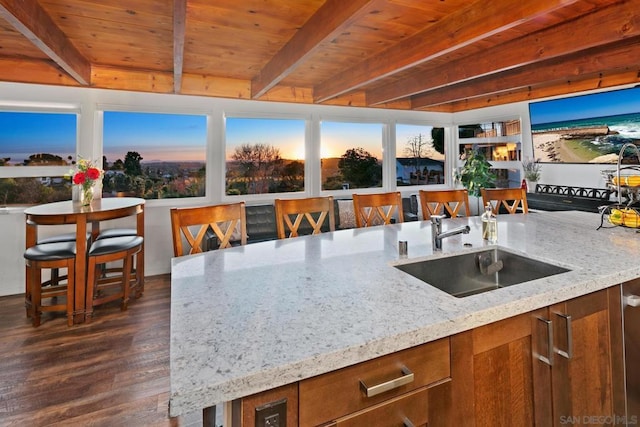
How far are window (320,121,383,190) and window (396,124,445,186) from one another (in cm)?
42

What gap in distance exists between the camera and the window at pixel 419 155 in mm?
5703

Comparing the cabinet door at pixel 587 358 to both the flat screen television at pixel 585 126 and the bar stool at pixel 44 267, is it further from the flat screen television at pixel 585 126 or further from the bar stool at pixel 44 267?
the flat screen television at pixel 585 126

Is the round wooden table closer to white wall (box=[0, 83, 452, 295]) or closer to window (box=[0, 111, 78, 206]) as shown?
window (box=[0, 111, 78, 206])

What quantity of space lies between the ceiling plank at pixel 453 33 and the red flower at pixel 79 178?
9.67 ft

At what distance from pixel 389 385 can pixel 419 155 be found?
555cm

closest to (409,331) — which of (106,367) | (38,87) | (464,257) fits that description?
(464,257)

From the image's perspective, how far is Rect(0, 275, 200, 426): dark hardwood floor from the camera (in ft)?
5.88

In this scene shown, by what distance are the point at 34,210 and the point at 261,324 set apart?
3123mm

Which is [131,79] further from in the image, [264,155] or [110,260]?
[110,260]

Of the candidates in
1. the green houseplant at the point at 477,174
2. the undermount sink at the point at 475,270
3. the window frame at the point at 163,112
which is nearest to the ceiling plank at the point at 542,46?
the green houseplant at the point at 477,174

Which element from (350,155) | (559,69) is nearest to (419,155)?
(350,155)

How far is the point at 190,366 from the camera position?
0.73 m

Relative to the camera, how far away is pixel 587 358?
1.16 meters

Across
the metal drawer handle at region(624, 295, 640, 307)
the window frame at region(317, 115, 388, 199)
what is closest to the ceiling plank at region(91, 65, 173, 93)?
the window frame at region(317, 115, 388, 199)
